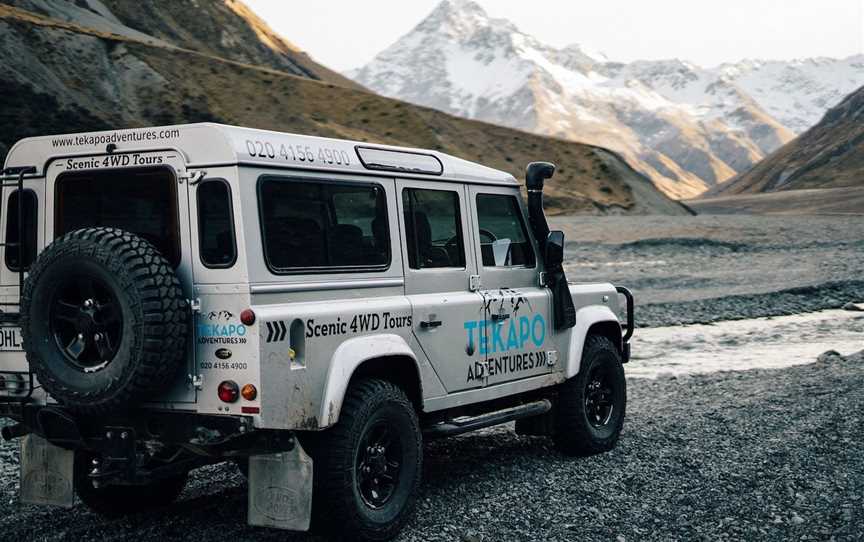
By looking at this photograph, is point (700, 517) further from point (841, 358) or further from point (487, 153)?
point (487, 153)

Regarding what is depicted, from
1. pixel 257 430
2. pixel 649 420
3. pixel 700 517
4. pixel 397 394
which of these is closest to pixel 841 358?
pixel 649 420

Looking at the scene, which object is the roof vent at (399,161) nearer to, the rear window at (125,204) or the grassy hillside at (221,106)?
the rear window at (125,204)

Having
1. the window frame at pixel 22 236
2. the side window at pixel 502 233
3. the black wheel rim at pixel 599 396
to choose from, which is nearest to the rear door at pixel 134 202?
the window frame at pixel 22 236

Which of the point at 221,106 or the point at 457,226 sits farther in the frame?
the point at 221,106

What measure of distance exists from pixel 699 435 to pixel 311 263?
4.97m

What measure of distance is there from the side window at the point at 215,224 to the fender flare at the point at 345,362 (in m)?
0.87

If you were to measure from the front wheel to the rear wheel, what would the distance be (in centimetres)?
129

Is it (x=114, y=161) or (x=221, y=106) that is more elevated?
(x=221, y=106)

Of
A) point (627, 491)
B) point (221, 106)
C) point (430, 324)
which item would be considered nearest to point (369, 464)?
point (430, 324)

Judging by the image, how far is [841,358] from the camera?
1551 centimetres

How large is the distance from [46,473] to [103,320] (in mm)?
1359

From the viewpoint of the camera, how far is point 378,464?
6.09 meters

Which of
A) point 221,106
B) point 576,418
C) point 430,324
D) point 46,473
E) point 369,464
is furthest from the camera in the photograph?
point 221,106

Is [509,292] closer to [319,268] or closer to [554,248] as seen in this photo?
[554,248]
